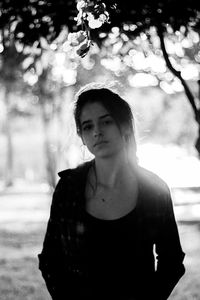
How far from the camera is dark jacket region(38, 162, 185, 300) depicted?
1766mm

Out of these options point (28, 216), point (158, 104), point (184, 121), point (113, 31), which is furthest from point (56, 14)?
point (184, 121)

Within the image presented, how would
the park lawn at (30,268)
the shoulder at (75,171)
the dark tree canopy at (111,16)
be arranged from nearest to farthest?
the shoulder at (75,171) < the dark tree canopy at (111,16) < the park lawn at (30,268)

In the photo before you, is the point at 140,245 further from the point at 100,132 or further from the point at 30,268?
the point at 30,268

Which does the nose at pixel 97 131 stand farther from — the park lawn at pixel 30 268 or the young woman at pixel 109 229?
the park lawn at pixel 30 268

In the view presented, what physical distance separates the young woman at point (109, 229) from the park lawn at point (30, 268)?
14.1ft

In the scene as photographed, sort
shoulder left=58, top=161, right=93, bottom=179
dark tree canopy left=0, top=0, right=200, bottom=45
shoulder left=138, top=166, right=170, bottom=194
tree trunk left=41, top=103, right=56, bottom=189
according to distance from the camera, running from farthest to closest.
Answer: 1. tree trunk left=41, top=103, right=56, bottom=189
2. dark tree canopy left=0, top=0, right=200, bottom=45
3. shoulder left=58, top=161, right=93, bottom=179
4. shoulder left=138, top=166, right=170, bottom=194

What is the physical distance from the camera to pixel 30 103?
1088 inches

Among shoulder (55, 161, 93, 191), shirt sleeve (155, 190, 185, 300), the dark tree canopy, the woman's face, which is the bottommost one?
shirt sleeve (155, 190, 185, 300)

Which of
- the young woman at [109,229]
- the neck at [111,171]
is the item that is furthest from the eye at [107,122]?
the neck at [111,171]

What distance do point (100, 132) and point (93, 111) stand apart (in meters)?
0.12

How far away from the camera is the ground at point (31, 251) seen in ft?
20.4

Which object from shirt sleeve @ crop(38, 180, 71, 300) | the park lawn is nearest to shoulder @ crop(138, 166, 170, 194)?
shirt sleeve @ crop(38, 180, 71, 300)

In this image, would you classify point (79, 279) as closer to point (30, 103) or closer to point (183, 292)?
point (183, 292)

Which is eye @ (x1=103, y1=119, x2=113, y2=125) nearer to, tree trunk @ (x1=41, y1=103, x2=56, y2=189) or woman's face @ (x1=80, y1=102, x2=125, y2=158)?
woman's face @ (x1=80, y1=102, x2=125, y2=158)
